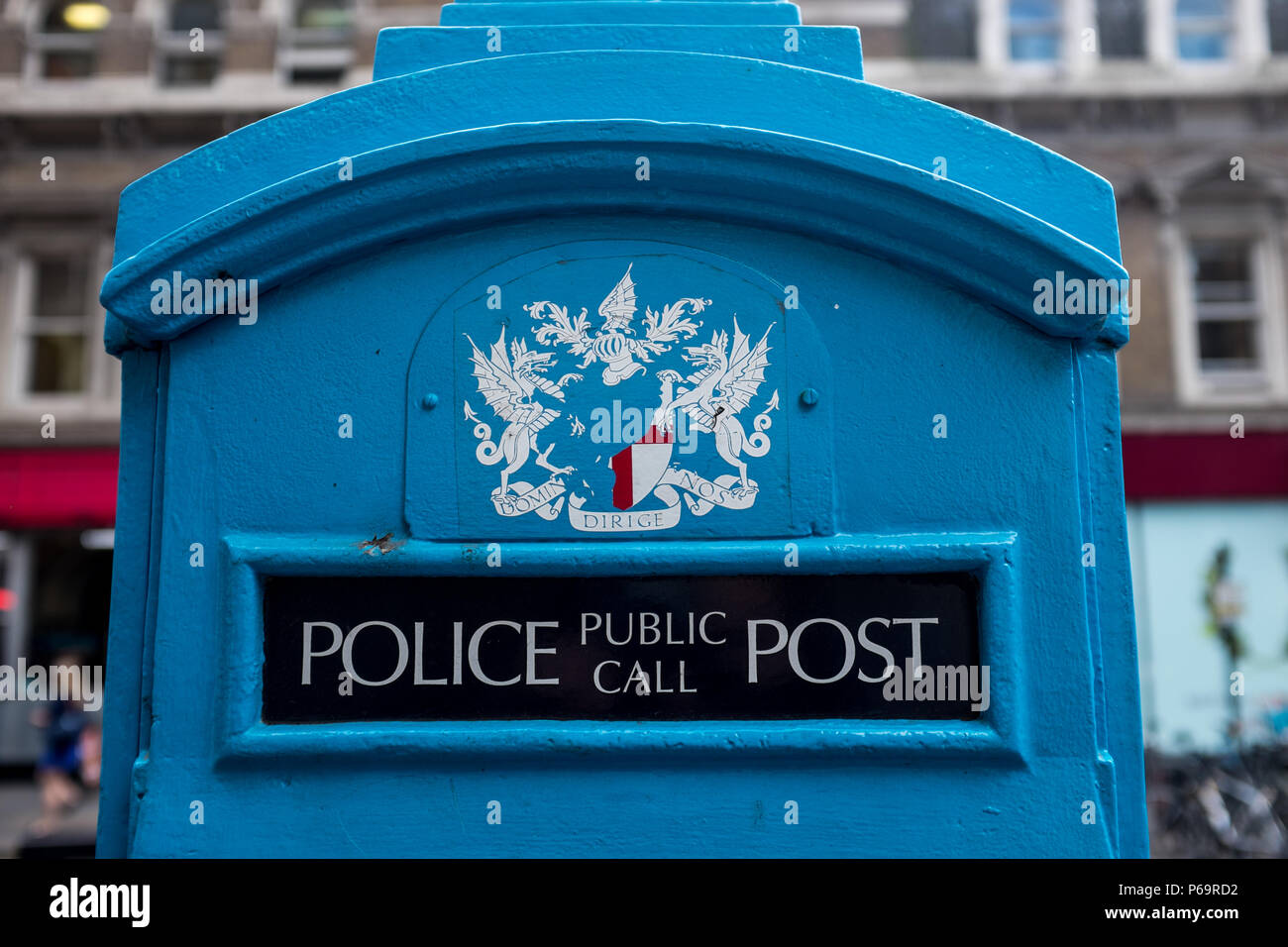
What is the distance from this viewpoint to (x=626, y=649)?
151cm

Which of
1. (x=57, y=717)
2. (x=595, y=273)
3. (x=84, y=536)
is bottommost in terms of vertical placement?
(x=57, y=717)

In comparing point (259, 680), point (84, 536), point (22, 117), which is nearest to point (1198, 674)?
point (259, 680)

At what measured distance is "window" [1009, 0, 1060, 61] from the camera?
470 inches

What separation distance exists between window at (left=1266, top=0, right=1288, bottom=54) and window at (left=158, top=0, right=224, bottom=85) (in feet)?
40.4

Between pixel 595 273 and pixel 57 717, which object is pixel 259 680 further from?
pixel 57 717

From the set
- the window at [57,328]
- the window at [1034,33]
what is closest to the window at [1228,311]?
the window at [1034,33]

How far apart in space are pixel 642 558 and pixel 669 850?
0.42 m

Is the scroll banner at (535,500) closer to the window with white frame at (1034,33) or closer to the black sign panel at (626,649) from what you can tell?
the black sign panel at (626,649)

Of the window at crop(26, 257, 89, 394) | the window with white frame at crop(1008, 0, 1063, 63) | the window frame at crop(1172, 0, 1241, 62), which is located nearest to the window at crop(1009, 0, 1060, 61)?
the window with white frame at crop(1008, 0, 1063, 63)

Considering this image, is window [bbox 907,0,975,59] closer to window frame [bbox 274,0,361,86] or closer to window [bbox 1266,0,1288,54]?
window [bbox 1266,0,1288,54]

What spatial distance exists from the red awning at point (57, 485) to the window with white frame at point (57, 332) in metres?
0.69

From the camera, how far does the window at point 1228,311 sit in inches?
448
